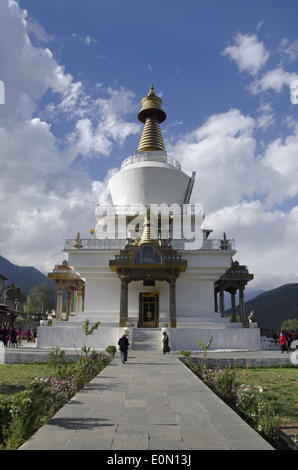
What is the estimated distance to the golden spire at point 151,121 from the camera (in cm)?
3080

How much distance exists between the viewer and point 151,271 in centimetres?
2086

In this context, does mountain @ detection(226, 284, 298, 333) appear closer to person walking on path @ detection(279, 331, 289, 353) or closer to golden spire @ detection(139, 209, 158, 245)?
person walking on path @ detection(279, 331, 289, 353)

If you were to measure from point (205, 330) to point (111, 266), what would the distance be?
6.66 meters

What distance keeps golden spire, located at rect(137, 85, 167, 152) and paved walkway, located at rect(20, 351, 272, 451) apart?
24.9 meters

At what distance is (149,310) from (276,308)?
2446 inches

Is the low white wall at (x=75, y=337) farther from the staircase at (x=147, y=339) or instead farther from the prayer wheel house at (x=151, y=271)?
the staircase at (x=147, y=339)

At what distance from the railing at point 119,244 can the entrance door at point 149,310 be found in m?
3.58

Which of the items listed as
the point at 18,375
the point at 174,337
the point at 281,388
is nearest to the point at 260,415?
the point at 281,388

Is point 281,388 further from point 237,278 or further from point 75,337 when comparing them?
point 237,278

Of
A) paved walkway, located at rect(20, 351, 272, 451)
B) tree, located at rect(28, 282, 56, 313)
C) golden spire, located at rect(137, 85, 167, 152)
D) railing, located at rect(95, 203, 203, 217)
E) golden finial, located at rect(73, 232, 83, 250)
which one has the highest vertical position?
golden spire, located at rect(137, 85, 167, 152)

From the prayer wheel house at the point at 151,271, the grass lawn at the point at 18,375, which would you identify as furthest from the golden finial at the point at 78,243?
the grass lawn at the point at 18,375

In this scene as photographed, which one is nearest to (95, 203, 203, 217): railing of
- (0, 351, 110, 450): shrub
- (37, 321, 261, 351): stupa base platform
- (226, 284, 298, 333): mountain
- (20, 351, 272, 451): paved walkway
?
(37, 321, 261, 351): stupa base platform

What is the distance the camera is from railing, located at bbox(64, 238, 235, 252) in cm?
2309

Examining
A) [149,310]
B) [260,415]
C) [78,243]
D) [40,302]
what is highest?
[78,243]
